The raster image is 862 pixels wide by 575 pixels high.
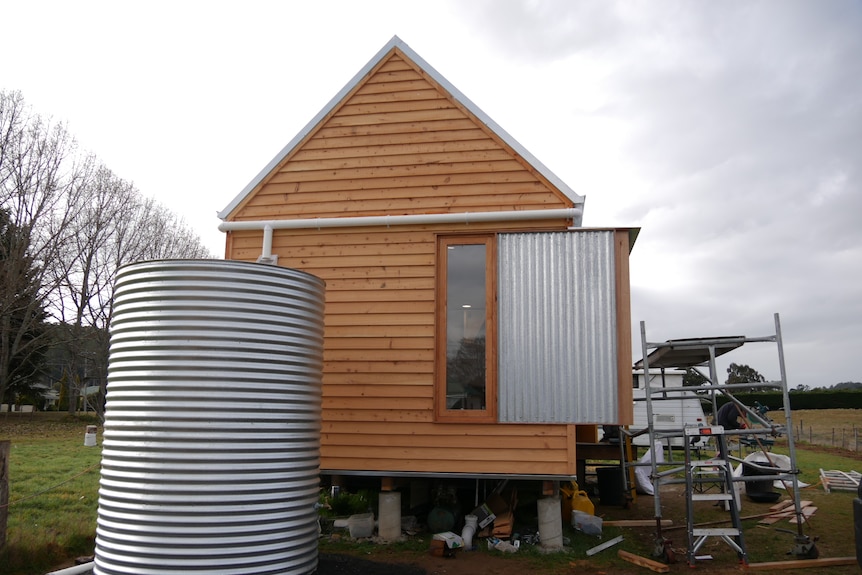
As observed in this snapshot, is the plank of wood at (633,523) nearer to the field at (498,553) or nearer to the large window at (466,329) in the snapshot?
the field at (498,553)

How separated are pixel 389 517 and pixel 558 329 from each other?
2.91 meters

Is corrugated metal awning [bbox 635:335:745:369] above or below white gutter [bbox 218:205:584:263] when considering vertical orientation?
below

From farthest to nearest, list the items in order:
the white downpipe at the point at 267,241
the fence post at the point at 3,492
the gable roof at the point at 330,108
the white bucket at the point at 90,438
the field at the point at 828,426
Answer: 1. the field at the point at 828,426
2. the white bucket at the point at 90,438
3. the gable roof at the point at 330,108
4. the white downpipe at the point at 267,241
5. the fence post at the point at 3,492

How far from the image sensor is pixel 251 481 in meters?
5.09

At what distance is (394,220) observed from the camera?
7.69 m

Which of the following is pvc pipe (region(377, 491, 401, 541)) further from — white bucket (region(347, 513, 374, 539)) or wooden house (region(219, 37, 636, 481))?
wooden house (region(219, 37, 636, 481))

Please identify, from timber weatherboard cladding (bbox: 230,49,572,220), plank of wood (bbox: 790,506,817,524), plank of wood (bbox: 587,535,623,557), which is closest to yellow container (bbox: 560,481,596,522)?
plank of wood (bbox: 587,535,623,557)

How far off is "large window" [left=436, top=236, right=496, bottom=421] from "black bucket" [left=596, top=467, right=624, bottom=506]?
4.64m

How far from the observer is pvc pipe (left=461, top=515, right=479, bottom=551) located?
707cm

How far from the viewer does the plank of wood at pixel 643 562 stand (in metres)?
6.33

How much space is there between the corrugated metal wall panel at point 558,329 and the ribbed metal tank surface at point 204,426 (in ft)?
8.68

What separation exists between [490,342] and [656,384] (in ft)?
51.4

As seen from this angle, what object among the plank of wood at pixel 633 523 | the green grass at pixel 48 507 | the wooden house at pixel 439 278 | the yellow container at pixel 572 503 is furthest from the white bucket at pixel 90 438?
the plank of wood at pixel 633 523

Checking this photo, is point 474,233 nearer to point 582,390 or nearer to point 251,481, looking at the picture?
point 582,390
